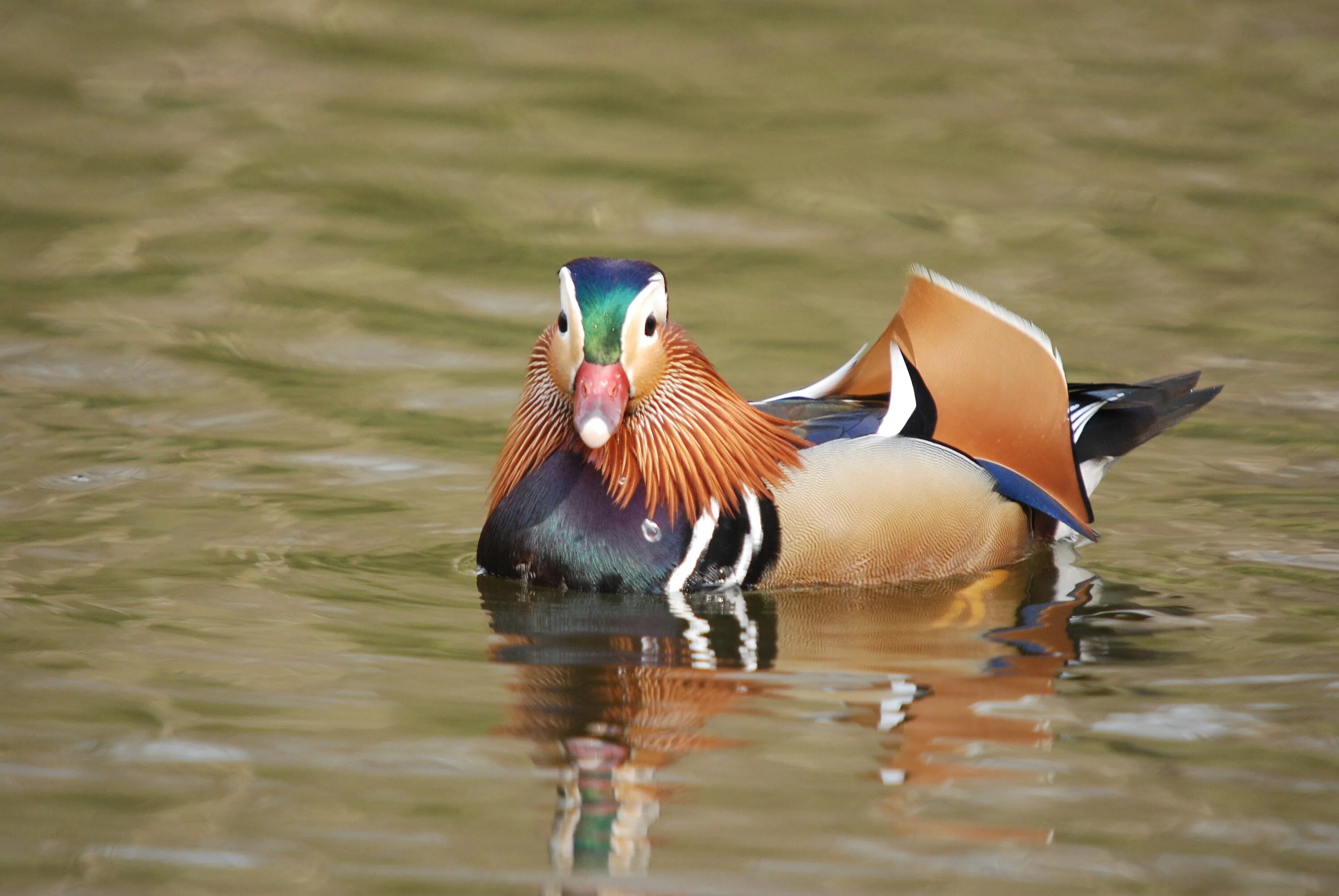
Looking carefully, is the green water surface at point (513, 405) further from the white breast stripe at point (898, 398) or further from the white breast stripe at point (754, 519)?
the white breast stripe at point (898, 398)

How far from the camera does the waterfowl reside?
5.54 meters

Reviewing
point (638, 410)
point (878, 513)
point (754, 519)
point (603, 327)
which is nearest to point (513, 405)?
point (638, 410)

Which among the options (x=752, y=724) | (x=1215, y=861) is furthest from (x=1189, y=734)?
(x=752, y=724)

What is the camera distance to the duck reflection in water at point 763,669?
405 centimetres

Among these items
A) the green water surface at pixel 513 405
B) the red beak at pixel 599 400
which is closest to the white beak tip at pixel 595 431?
the red beak at pixel 599 400

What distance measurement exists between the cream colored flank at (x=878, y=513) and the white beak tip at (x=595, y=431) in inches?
30.6

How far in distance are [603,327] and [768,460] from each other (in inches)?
32.2

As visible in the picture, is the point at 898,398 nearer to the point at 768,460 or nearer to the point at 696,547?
the point at 768,460

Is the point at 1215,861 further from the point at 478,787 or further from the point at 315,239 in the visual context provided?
the point at 315,239

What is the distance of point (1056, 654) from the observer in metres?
5.10

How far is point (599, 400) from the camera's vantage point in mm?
5258

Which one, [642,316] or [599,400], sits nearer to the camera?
[599,400]

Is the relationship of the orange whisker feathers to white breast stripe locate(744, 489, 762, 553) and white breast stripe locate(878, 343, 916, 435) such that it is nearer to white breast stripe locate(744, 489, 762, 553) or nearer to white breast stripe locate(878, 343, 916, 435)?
white breast stripe locate(744, 489, 762, 553)

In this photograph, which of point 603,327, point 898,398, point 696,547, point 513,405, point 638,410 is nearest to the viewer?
point 603,327
